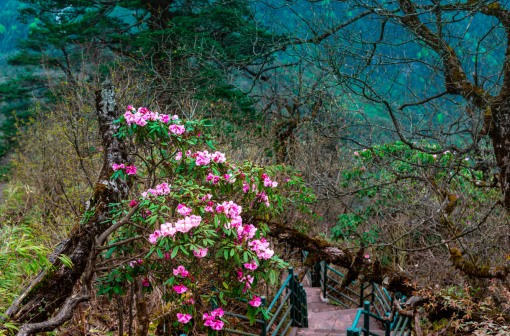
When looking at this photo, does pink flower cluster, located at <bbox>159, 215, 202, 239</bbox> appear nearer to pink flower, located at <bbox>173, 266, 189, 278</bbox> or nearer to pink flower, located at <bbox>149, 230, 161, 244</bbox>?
pink flower, located at <bbox>149, 230, 161, 244</bbox>

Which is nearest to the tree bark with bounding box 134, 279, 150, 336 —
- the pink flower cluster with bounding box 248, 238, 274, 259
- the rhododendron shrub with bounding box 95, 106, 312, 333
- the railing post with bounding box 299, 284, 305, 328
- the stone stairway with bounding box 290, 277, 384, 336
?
the rhododendron shrub with bounding box 95, 106, 312, 333

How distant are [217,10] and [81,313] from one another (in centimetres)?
929

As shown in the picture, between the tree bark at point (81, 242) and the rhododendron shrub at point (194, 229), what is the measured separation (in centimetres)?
41

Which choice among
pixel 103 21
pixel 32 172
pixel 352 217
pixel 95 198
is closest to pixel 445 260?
pixel 352 217

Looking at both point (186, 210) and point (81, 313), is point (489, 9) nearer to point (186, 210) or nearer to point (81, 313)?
point (186, 210)

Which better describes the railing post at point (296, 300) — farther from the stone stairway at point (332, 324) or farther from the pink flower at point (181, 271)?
the pink flower at point (181, 271)

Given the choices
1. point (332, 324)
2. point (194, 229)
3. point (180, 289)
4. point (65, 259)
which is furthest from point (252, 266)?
point (332, 324)

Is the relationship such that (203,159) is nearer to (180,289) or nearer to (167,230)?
(167,230)

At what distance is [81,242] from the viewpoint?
135 inches

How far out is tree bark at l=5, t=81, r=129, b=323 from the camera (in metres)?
3.04

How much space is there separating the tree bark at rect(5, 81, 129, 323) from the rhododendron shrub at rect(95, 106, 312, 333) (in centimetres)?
41

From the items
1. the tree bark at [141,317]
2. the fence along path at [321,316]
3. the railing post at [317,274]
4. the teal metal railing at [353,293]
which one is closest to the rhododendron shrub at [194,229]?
the tree bark at [141,317]

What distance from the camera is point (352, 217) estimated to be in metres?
7.26

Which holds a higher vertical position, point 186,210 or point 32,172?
point 186,210
